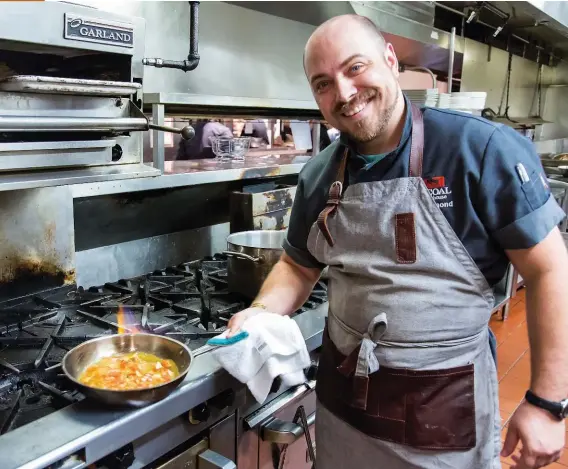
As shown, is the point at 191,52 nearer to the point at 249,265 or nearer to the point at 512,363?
the point at 249,265

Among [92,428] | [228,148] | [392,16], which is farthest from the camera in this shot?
[228,148]

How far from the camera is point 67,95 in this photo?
49.9 inches

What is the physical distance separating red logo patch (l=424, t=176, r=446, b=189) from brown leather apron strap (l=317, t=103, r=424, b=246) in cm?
3

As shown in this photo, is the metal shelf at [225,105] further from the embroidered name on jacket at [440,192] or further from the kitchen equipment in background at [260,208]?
the embroidered name on jacket at [440,192]

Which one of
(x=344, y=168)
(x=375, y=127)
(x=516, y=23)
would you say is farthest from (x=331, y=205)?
(x=516, y=23)

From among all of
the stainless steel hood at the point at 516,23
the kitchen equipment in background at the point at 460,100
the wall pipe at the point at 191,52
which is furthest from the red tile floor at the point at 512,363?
the wall pipe at the point at 191,52

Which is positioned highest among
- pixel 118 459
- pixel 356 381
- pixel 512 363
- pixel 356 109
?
pixel 356 109

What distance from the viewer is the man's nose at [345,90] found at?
1217 mm

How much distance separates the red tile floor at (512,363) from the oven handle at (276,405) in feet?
4.81

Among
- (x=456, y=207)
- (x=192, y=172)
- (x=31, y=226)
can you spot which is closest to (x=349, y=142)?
(x=456, y=207)

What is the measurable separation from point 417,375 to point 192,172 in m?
1.22

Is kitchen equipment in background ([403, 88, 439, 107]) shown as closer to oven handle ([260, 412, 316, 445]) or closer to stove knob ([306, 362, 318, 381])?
stove knob ([306, 362, 318, 381])

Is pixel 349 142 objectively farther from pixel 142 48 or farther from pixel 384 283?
pixel 142 48

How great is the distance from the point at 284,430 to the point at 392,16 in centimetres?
204
